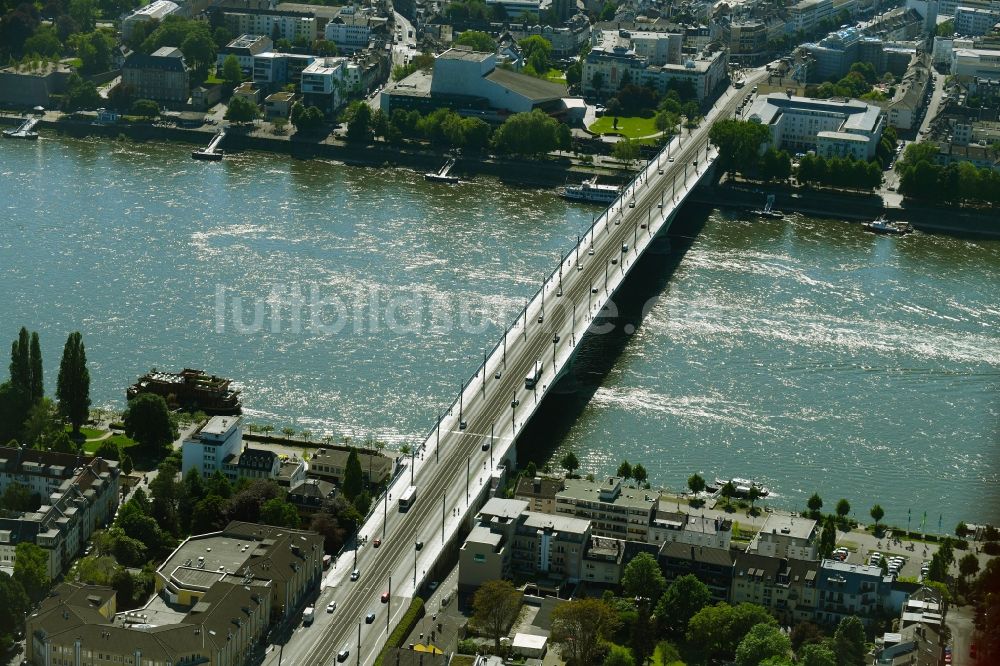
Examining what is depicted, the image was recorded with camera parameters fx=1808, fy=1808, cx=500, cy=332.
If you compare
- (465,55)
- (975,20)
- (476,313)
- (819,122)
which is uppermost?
(975,20)

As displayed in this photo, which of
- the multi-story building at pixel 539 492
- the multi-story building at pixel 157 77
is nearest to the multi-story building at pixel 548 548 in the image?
the multi-story building at pixel 539 492

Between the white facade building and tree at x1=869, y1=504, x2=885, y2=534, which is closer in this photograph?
tree at x1=869, y1=504, x2=885, y2=534

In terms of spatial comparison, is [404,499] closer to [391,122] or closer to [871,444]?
[871,444]

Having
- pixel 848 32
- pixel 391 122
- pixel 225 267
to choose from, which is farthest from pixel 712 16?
pixel 225 267

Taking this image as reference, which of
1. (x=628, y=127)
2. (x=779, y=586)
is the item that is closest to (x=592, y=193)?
(x=628, y=127)

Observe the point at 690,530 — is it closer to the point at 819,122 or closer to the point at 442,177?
the point at 442,177

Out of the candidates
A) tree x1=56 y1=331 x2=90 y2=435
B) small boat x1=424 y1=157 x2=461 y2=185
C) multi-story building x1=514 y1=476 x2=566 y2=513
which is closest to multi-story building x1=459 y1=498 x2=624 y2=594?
multi-story building x1=514 y1=476 x2=566 y2=513

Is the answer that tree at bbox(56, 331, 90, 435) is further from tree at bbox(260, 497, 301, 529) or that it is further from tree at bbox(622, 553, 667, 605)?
tree at bbox(622, 553, 667, 605)
